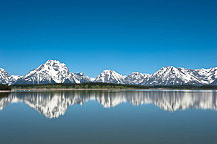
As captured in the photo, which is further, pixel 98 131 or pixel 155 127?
pixel 155 127

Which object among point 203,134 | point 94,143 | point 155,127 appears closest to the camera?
point 94,143

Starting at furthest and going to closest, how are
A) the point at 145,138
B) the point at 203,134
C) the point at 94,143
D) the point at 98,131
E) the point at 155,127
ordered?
the point at 155,127
the point at 98,131
the point at 203,134
the point at 145,138
the point at 94,143

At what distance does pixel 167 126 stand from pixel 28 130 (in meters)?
18.4

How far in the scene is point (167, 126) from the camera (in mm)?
33188

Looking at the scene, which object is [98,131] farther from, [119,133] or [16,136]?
[16,136]

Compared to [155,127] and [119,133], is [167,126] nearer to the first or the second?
[155,127]

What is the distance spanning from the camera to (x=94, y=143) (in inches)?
921

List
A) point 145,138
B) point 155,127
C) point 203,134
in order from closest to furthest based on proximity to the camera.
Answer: point 145,138, point 203,134, point 155,127

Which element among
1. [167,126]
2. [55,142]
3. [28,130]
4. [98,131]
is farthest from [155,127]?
[28,130]

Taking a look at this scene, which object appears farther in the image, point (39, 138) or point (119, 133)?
point (119, 133)

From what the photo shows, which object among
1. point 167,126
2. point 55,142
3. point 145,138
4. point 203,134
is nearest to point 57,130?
point 55,142

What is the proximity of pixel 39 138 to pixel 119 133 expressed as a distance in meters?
9.01

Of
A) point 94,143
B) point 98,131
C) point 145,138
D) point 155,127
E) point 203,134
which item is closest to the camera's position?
point 94,143

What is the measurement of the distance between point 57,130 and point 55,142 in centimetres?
615
